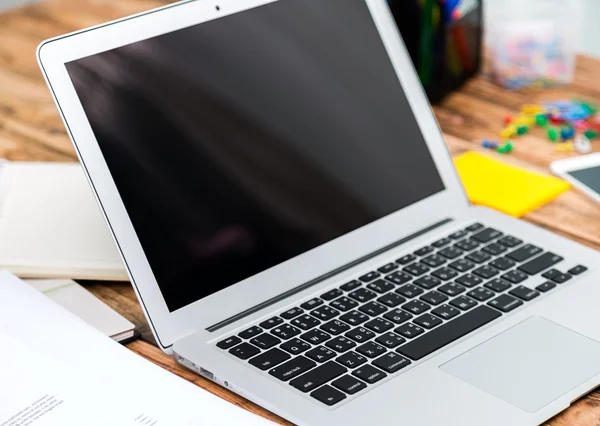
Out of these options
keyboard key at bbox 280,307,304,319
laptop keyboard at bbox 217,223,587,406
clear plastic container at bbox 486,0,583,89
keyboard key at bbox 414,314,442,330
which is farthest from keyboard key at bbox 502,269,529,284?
clear plastic container at bbox 486,0,583,89

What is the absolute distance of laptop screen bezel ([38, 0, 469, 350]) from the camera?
0.79 meters

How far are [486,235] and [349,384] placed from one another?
0.29 m

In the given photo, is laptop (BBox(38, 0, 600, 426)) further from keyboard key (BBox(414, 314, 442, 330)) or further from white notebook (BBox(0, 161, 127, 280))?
white notebook (BBox(0, 161, 127, 280))

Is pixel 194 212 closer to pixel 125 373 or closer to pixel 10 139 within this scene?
pixel 125 373

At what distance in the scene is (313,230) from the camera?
2.93 feet

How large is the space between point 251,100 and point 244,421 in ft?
1.12

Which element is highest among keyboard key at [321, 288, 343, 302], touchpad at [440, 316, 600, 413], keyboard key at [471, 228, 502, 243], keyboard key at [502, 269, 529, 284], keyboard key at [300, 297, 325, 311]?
A: keyboard key at [300, 297, 325, 311]

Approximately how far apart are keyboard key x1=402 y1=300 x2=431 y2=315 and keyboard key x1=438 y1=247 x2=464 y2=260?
0.30 feet

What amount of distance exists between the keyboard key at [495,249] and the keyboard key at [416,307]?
12cm

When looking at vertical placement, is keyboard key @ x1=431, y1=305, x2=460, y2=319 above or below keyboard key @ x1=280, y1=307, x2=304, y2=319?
below

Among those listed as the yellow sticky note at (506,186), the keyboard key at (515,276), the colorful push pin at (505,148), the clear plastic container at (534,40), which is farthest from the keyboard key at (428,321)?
the clear plastic container at (534,40)

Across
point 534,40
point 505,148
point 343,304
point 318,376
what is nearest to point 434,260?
point 343,304

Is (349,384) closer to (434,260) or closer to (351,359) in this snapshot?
(351,359)

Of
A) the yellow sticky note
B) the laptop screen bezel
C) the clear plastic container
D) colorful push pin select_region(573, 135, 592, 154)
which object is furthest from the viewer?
the clear plastic container
